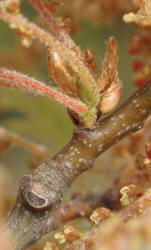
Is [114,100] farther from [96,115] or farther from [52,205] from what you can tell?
Answer: [52,205]

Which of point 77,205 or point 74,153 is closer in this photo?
point 74,153

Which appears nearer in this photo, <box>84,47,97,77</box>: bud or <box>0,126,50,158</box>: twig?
<box>84,47,97,77</box>: bud

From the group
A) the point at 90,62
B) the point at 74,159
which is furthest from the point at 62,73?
the point at 74,159

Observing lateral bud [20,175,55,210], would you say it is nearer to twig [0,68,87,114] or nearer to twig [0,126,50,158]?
twig [0,68,87,114]

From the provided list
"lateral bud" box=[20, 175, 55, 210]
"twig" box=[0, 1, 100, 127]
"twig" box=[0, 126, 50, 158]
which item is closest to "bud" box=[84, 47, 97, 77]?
"twig" box=[0, 1, 100, 127]

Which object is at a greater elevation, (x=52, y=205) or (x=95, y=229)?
(x=52, y=205)

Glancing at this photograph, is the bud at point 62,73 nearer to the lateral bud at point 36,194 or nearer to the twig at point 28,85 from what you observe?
the twig at point 28,85

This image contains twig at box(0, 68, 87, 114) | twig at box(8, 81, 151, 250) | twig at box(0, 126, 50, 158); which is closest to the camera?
twig at box(0, 68, 87, 114)

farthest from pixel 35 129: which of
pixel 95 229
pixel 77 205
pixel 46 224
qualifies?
pixel 95 229
